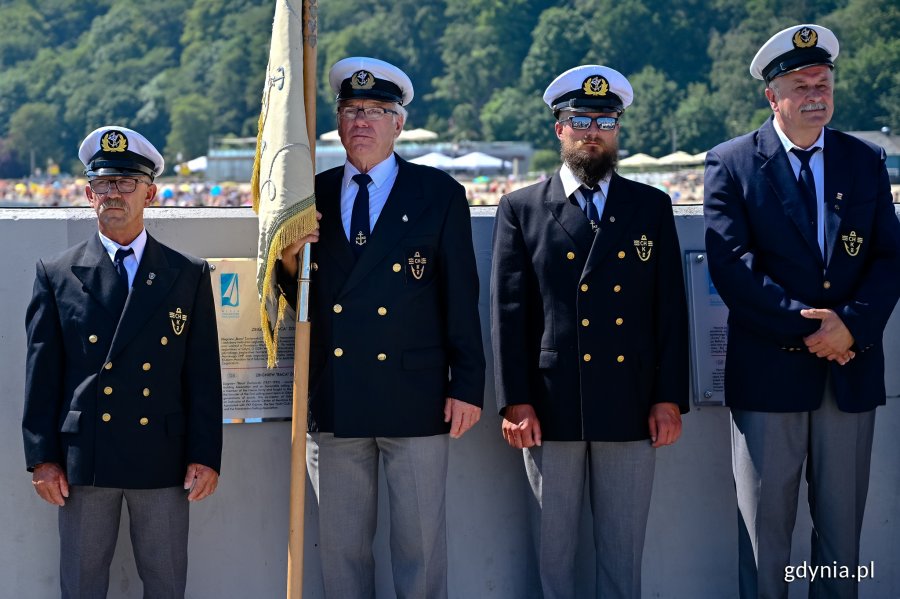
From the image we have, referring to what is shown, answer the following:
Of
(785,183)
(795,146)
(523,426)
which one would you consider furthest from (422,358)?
(795,146)

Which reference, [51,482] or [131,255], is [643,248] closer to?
[131,255]

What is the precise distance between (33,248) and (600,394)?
215 cm

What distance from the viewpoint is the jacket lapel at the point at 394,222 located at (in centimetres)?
409

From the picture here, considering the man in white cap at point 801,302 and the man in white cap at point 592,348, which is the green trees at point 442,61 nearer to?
the man in white cap at point 801,302

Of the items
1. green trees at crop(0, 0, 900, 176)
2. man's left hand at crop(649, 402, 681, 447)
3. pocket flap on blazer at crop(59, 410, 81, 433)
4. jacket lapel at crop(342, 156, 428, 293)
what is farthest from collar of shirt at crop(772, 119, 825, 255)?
green trees at crop(0, 0, 900, 176)

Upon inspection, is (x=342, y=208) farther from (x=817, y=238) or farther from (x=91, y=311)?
(x=817, y=238)

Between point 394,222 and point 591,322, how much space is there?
2.51 feet

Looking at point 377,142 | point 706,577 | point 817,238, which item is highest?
point 377,142

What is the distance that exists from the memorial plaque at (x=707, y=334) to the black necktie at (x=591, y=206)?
0.68 meters

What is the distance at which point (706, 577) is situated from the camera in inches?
193

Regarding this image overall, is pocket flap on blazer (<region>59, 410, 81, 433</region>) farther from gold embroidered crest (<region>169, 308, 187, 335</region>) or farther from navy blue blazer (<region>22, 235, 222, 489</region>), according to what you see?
gold embroidered crest (<region>169, 308, 187, 335</region>)

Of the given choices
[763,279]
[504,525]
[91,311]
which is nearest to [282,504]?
[504,525]

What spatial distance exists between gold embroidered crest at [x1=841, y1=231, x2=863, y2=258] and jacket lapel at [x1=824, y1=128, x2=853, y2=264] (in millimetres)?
31

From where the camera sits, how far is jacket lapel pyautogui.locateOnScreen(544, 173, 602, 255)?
4262mm
